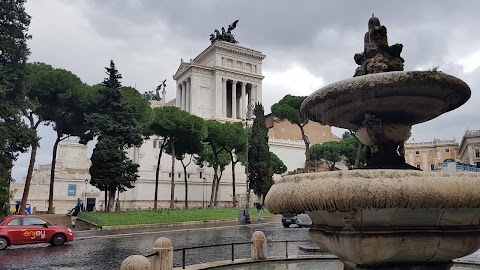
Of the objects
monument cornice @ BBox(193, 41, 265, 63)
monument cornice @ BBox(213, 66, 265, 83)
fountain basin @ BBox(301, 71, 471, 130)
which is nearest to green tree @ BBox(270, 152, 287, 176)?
monument cornice @ BBox(213, 66, 265, 83)

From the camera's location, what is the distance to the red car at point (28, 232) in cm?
1511

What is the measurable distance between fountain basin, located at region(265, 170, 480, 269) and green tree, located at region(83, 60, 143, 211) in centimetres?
2667

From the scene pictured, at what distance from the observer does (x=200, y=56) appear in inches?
3132

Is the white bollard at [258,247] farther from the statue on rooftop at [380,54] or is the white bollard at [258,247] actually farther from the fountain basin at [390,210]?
the statue on rooftop at [380,54]

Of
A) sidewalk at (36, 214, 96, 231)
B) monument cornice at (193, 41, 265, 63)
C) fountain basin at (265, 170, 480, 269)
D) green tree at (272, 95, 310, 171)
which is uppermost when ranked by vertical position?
monument cornice at (193, 41, 265, 63)

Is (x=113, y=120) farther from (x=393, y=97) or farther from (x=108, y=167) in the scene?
(x=393, y=97)

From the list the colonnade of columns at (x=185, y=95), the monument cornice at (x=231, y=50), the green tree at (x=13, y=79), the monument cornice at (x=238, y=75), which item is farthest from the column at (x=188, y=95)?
the green tree at (x=13, y=79)

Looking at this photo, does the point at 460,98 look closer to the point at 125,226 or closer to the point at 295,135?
the point at 125,226

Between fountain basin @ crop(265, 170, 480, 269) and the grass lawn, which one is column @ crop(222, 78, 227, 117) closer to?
the grass lawn

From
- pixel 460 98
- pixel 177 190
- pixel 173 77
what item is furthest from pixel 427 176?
→ pixel 173 77

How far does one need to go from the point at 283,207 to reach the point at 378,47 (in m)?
2.86

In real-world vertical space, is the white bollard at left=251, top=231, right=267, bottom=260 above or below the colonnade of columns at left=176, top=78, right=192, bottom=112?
below

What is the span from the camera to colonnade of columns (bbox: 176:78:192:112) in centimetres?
7504

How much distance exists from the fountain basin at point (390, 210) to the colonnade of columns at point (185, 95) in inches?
2749
